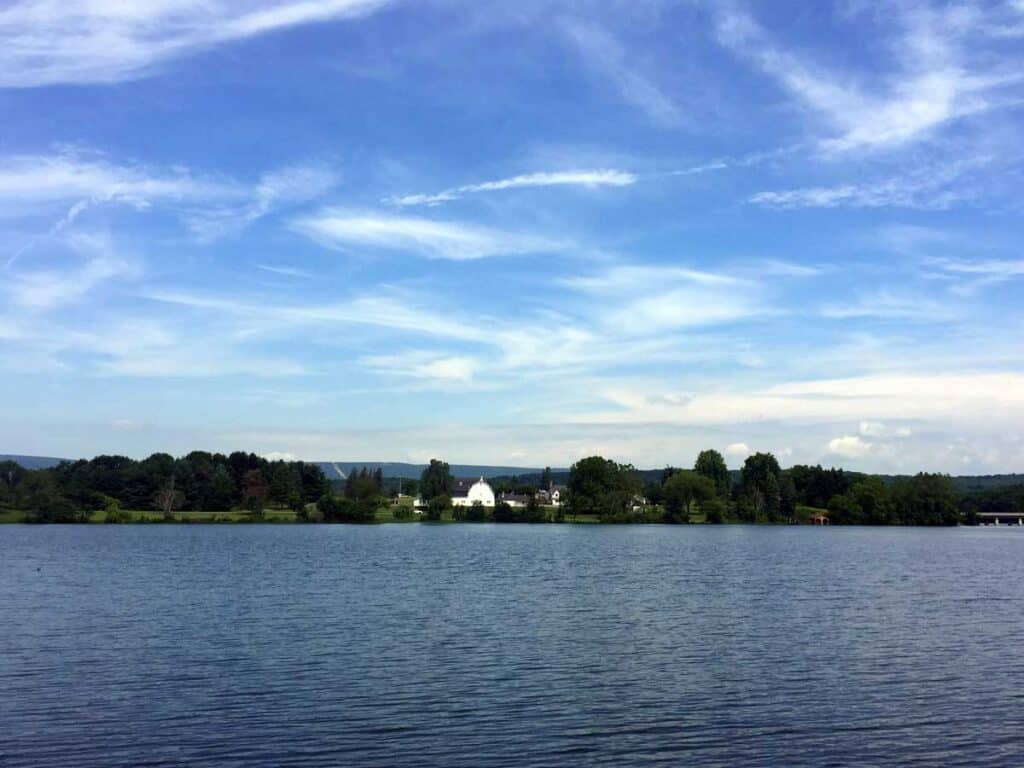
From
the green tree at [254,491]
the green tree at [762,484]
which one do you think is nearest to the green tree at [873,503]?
the green tree at [762,484]

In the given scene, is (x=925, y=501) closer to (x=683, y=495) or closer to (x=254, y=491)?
(x=683, y=495)

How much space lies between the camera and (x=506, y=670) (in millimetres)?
29578

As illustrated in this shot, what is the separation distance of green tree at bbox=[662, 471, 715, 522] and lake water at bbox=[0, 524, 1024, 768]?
390 feet

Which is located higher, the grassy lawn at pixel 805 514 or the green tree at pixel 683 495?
the green tree at pixel 683 495

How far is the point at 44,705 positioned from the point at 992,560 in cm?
8814

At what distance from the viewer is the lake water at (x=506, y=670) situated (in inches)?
846

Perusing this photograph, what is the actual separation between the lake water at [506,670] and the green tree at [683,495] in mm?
118954

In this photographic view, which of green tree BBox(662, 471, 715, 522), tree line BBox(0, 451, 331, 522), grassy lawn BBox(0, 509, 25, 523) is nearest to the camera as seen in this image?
grassy lawn BBox(0, 509, 25, 523)

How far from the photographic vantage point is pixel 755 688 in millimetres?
27656

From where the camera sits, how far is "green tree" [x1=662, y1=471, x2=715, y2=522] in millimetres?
182500

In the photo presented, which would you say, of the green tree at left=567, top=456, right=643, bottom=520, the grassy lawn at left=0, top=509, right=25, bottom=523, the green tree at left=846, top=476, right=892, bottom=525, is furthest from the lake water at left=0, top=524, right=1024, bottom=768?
the green tree at left=846, top=476, right=892, bottom=525

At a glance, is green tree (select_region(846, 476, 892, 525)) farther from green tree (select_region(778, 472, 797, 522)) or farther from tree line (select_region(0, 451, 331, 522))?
tree line (select_region(0, 451, 331, 522))

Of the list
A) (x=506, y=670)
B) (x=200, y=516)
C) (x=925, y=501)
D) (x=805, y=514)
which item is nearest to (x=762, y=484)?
(x=805, y=514)

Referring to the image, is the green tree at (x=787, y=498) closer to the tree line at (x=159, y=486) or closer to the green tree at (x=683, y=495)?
the green tree at (x=683, y=495)
